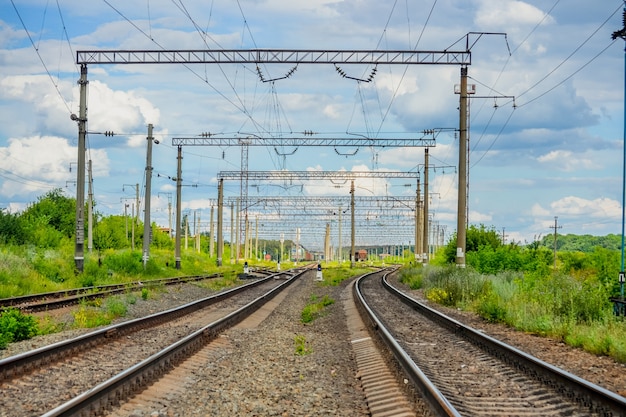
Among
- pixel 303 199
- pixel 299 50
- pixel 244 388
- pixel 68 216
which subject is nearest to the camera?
pixel 244 388

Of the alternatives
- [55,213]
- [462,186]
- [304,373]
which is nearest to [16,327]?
[304,373]

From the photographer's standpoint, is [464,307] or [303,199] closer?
[464,307]

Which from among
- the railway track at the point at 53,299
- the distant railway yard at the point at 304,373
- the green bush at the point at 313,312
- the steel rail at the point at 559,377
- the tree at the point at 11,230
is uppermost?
the tree at the point at 11,230

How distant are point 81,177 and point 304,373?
24197 millimetres

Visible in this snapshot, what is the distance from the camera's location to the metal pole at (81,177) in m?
33.7

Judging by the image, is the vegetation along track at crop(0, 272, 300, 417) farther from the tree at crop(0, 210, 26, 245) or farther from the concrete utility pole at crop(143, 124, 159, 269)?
the tree at crop(0, 210, 26, 245)

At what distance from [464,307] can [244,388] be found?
16.4 meters

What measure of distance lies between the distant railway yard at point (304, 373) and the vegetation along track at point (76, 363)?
25 millimetres

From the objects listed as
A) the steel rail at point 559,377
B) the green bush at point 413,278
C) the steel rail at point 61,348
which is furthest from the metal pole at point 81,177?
the steel rail at point 559,377

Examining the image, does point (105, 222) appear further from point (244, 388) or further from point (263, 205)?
A: point (244, 388)

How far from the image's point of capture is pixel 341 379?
38.2ft

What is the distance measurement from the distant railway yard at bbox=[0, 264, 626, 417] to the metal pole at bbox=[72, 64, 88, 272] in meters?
15.7

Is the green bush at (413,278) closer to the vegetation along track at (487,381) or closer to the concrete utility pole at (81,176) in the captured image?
the concrete utility pole at (81,176)

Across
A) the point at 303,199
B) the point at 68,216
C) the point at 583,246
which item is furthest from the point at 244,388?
the point at 583,246
